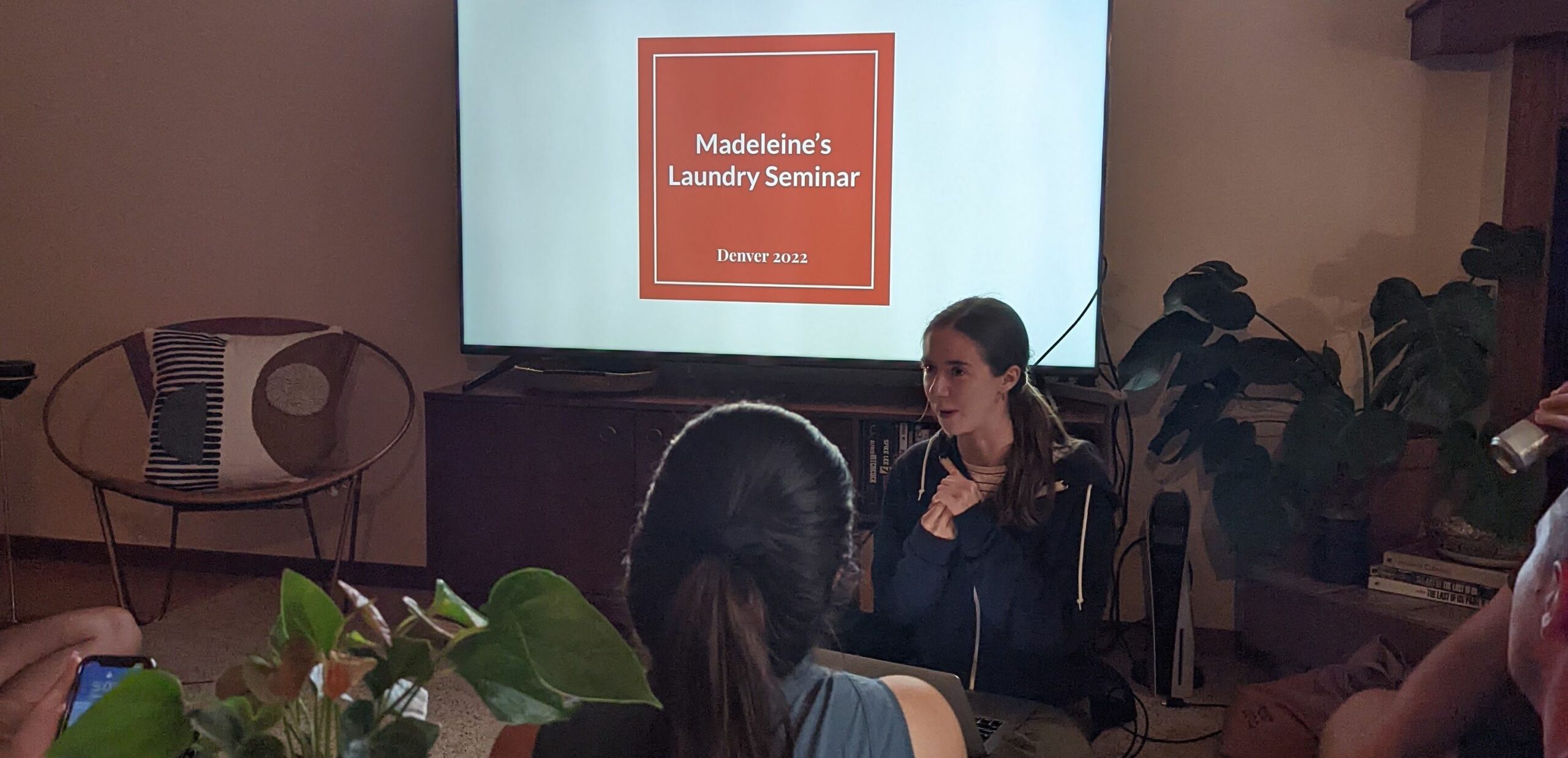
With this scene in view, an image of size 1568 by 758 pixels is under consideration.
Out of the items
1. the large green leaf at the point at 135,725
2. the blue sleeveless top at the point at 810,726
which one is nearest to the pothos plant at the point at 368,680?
the large green leaf at the point at 135,725

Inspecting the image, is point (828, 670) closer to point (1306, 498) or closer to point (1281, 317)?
point (1306, 498)

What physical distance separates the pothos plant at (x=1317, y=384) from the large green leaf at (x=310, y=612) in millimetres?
2475

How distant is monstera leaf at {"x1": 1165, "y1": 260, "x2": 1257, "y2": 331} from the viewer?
111 inches

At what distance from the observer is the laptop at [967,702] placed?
1294mm

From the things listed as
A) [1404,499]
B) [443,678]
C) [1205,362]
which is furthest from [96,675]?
[1404,499]

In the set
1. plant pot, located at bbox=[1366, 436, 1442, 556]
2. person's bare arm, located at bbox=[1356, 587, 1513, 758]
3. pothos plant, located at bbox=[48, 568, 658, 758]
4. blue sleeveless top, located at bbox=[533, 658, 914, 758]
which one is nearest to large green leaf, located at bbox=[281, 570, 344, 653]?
pothos plant, located at bbox=[48, 568, 658, 758]

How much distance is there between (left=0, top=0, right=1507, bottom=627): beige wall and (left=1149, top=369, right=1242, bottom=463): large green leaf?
0.33 m

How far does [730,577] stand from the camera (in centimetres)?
107

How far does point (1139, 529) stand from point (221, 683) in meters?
2.96

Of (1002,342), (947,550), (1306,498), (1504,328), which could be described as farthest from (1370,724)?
(1504,328)

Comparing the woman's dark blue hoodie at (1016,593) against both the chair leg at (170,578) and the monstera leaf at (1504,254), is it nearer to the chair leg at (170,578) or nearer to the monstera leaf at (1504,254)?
the monstera leaf at (1504,254)

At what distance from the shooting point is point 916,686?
45.8 inches

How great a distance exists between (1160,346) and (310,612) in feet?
8.27

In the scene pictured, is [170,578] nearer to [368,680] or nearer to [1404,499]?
[368,680]
